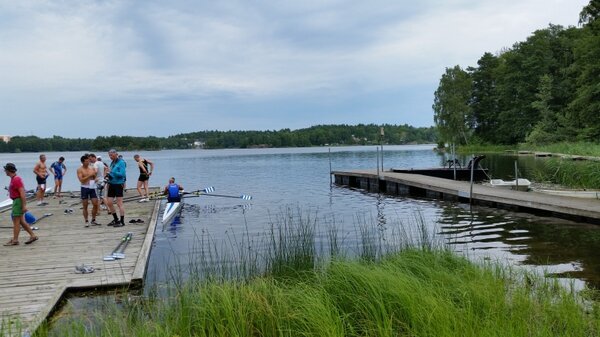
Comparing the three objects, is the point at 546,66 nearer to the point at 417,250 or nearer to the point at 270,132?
the point at 417,250

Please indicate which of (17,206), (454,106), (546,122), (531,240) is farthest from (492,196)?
(454,106)

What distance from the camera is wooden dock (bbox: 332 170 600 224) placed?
1324 centimetres

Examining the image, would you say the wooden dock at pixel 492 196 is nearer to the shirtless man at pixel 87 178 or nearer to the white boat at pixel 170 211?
the white boat at pixel 170 211

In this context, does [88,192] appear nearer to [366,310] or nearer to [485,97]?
[366,310]

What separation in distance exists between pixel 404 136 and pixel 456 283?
600 feet

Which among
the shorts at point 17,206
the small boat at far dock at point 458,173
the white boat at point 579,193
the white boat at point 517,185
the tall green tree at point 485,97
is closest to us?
the shorts at point 17,206

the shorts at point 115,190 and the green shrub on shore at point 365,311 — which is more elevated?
the shorts at point 115,190

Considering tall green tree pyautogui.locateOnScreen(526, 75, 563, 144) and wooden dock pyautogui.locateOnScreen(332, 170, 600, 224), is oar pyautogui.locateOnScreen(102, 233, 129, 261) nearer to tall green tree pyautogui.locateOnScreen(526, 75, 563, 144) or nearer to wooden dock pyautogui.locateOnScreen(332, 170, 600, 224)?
wooden dock pyautogui.locateOnScreen(332, 170, 600, 224)

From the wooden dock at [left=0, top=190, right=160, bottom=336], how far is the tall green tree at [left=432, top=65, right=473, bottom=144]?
6639cm

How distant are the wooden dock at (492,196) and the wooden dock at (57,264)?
11.1m

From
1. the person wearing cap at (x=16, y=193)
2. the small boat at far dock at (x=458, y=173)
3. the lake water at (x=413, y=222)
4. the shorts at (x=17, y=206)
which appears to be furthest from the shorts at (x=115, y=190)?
the small boat at far dock at (x=458, y=173)

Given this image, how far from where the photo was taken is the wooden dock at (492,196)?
43.4ft

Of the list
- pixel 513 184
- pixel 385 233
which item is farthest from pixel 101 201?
pixel 513 184

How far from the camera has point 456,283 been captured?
559 cm
